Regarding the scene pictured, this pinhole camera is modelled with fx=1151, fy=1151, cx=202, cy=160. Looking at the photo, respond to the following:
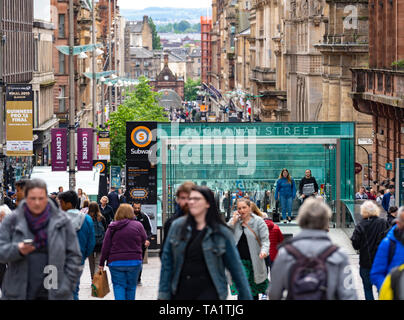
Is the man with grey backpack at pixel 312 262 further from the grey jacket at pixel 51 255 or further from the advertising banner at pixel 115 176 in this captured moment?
the advertising banner at pixel 115 176

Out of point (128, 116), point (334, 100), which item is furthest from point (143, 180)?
point (128, 116)

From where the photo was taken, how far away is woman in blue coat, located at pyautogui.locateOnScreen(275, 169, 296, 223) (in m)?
23.2

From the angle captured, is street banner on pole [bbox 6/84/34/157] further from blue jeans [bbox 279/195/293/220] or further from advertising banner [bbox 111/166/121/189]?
advertising banner [bbox 111/166/121/189]

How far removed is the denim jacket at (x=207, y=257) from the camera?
823 centimetres

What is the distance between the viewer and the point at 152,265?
67.6 feet

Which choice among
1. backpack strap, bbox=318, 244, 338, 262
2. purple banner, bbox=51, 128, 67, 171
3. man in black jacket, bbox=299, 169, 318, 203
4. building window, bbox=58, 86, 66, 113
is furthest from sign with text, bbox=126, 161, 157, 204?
building window, bbox=58, 86, 66, 113

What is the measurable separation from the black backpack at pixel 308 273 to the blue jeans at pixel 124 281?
17.4 feet

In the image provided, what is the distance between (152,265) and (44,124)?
44.1 m

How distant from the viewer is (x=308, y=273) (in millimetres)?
7414

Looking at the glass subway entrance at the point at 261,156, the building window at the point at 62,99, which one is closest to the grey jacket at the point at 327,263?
the glass subway entrance at the point at 261,156

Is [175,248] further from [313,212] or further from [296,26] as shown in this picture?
[296,26]

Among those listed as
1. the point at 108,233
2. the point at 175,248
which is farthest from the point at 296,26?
Result: the point at 175,248

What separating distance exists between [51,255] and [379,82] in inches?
1029

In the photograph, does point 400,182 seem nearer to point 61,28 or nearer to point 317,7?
point 317,7
